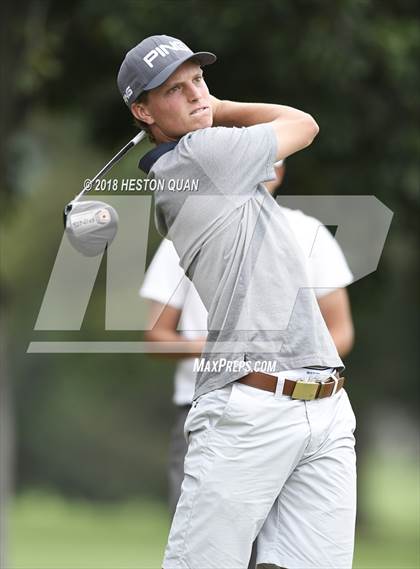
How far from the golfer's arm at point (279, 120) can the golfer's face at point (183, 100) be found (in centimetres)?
16

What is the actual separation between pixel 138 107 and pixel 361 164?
5.56 meters

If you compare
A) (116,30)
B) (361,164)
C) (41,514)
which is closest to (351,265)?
(361,164)

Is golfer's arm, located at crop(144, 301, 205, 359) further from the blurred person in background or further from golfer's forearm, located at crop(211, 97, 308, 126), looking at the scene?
golfer's forearm, located at crop(211, 97, 308, 126)

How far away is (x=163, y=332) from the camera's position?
237 inches

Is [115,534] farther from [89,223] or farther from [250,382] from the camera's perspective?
[250,382]

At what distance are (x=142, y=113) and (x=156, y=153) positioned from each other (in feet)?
0.58

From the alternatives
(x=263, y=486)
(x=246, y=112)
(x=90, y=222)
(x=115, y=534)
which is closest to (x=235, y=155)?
(x=246, y=112)

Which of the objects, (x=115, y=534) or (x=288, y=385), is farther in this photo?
(x=115, y=534)

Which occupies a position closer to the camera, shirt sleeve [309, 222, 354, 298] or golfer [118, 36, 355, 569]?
golfer [118, 36, 355, 569]

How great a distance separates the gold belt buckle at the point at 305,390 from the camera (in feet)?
14.0

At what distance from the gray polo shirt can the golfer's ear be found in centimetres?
20

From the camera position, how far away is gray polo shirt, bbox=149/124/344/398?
14.0ft

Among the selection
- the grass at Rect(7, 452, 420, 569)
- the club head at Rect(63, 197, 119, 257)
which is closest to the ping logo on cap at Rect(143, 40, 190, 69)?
the club head at Rect(63, 197, 119, 257)

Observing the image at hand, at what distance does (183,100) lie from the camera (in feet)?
14.5
